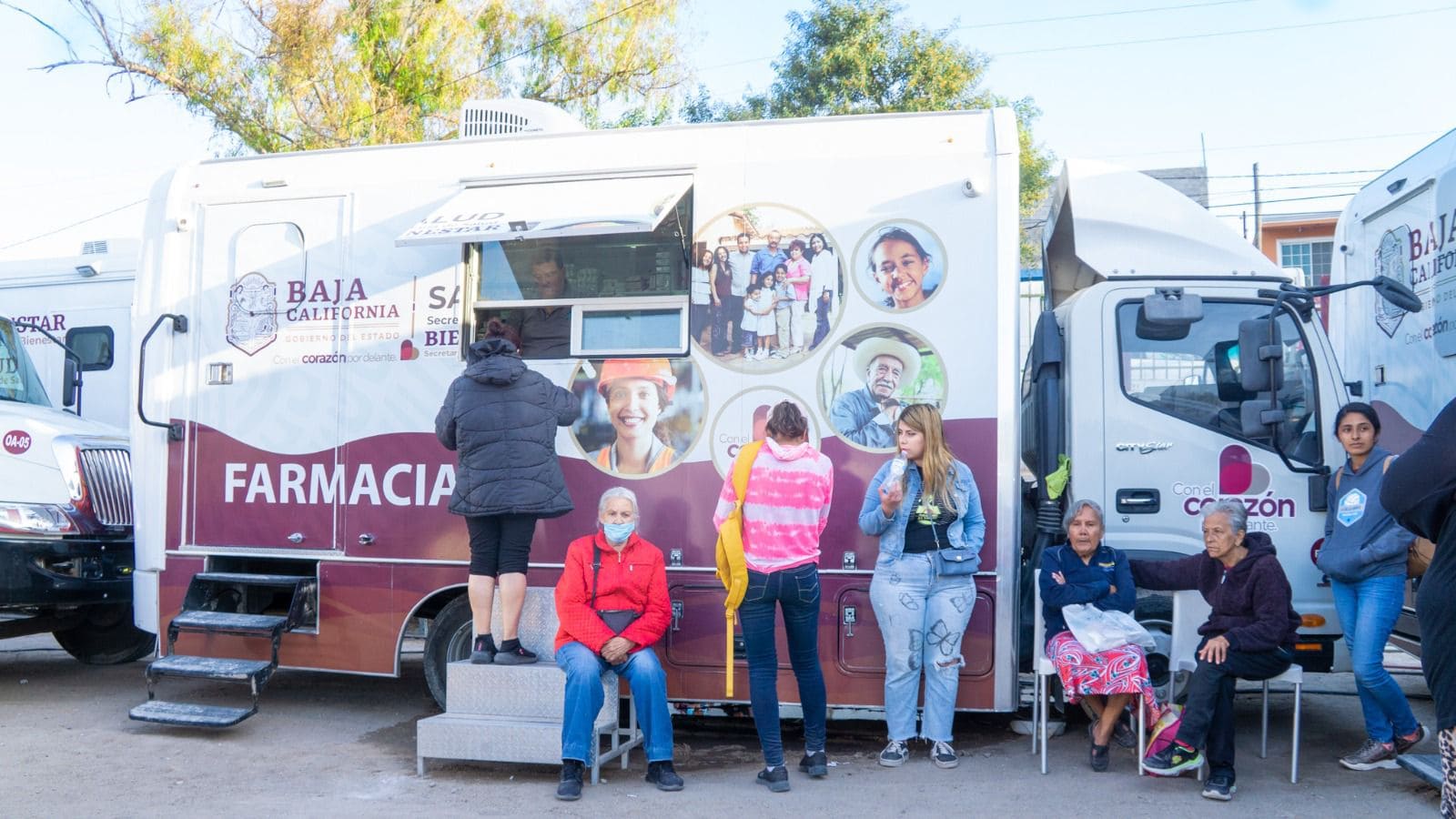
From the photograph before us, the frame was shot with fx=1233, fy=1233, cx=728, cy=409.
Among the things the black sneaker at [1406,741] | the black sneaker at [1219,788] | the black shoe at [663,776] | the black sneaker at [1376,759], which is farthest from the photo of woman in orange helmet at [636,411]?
the black sneaker at [1406,741]

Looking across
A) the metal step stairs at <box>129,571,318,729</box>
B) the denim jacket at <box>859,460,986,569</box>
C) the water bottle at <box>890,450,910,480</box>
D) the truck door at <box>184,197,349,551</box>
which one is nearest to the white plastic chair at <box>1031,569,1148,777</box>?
the denim jacket at <box>859,460,986,569</box>

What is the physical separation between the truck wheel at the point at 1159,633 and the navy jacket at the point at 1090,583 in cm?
31

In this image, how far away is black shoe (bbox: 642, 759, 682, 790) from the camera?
5.67 metres

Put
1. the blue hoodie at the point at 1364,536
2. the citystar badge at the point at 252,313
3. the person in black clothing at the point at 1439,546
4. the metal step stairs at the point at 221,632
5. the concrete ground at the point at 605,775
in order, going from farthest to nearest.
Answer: the citystar badge at the point at 252,313, the metal step stairs at the point at 221,632, the blue hoodie at the point at 1364,536, the concrete ground at the point at 605,775, the person in black clothing at the point at 1439,546

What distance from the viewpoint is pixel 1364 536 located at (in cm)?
559

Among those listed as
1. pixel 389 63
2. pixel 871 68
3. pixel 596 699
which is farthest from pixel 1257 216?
pixel 596 699

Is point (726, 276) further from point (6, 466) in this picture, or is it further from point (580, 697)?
point (6, 466)

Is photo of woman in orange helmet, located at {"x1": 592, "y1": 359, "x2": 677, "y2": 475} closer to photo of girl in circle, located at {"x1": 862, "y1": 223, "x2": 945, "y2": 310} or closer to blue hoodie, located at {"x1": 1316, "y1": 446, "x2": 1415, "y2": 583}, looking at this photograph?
→ photo of girl in circle, located at {"x1": 862, "y1": 223, "x2": 945, "y2": 310}

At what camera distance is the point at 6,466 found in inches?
300

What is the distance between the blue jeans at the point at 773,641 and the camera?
18.6 feet

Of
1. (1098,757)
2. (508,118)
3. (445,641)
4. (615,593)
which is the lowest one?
(1098,757)

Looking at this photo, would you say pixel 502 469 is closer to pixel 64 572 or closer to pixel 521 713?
pixel 521 713

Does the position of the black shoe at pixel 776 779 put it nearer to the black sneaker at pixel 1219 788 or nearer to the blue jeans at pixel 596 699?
the blue jeans at pixel 596 699

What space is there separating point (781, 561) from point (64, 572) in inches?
186
